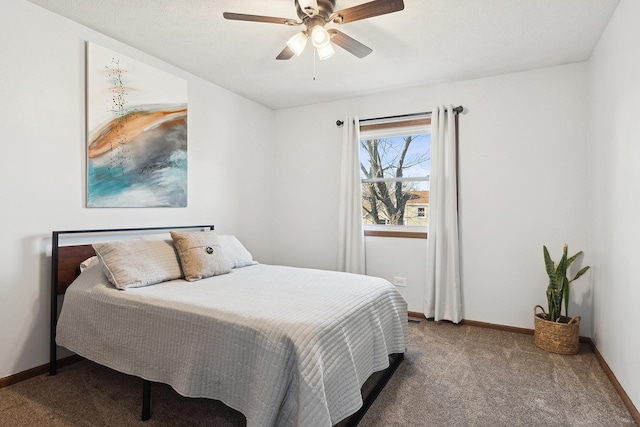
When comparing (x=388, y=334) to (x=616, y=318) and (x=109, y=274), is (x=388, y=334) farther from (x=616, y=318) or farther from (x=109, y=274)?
(x=109, y=274)

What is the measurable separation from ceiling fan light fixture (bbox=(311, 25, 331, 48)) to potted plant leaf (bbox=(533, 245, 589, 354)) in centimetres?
244

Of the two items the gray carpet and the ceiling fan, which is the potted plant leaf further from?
the ceiling fan

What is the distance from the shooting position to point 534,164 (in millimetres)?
3232

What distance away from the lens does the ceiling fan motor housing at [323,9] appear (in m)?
2.04

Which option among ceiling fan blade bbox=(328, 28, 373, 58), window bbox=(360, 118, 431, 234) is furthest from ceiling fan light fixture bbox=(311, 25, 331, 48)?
window bbox=(360, 118, 431, 234)

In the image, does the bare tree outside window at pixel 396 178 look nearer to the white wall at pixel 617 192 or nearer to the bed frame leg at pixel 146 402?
the white wall at pixel 617 192

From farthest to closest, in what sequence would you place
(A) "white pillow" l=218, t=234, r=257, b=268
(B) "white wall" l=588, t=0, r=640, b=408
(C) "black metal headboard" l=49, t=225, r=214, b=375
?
1. (A) "white pillow" l=218, t=234, r=257, b=268
2. (C) "black metal headboard" l=49, t=225, r=214, b=375
3. (B) "white wall" l=588, t=0, r=640, b=408

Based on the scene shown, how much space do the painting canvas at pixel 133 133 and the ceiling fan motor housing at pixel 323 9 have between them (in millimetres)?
1623

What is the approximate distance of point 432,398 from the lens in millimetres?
2117

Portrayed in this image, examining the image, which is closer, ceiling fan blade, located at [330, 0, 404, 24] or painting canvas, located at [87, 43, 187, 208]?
ceiling fan blade, located at [330, 0, 404, 24]

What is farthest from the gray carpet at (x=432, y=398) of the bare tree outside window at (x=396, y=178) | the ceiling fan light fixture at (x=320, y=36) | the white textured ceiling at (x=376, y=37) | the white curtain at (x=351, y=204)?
the white textured ceiling at (x=376, y=37)

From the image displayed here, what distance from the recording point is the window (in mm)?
3852

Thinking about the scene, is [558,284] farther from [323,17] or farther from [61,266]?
[61,266]

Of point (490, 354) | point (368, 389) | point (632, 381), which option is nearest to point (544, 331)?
point (490, 354)
